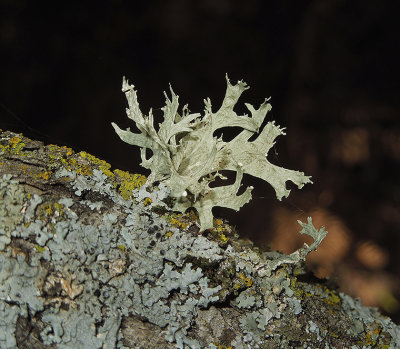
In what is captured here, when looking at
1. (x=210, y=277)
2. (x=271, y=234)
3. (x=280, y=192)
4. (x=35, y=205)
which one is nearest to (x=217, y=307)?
(x=210, y=277)

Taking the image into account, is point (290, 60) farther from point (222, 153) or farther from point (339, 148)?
point (222, 153)

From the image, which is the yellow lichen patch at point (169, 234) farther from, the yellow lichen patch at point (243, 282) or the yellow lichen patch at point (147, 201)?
the yellow lichen patch at point (243, 282)

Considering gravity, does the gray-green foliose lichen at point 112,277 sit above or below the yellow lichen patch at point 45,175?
below

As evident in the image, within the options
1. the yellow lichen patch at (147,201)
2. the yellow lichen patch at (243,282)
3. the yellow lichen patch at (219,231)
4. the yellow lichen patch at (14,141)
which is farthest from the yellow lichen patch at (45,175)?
the yellow lichen patch at (243,282)

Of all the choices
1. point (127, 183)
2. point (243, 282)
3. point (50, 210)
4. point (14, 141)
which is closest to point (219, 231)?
point (243, 282)

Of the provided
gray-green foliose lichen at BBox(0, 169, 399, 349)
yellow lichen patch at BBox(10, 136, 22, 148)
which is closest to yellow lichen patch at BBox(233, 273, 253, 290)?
gray-green foliose lichen at BBox(0, 169, 399, 349)

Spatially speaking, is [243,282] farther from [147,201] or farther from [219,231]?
[147,201]

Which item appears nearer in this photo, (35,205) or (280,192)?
(35,205)

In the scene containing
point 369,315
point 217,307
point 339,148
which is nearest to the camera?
point 217,307
